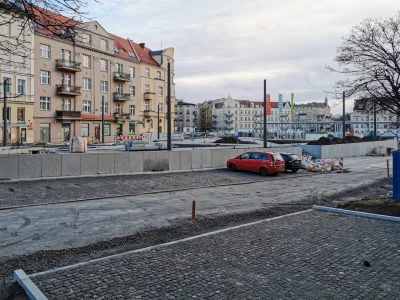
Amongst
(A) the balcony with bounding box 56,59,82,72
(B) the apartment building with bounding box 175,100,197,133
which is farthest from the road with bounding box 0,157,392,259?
(B) the apartment building with bounding box 175,100,197,133

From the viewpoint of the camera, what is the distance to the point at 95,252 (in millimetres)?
7926

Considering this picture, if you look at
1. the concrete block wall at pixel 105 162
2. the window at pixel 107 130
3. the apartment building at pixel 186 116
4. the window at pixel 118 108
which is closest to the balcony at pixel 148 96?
the window at pixel 118 108

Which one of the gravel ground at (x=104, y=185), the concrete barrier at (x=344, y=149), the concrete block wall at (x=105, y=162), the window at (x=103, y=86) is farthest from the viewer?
the window at (x=103, y=86)

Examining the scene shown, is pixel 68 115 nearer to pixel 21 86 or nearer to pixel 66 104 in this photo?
pixel 66 104

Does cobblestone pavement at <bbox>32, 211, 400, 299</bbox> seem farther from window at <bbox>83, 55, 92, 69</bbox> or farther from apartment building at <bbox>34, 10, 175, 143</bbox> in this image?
window at <bbox>83, 55, 92, 69</bbox>

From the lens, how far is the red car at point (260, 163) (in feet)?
78.8

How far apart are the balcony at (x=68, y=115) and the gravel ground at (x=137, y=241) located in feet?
148

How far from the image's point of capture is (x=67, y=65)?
53.2m

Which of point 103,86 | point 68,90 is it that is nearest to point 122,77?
point 103,86

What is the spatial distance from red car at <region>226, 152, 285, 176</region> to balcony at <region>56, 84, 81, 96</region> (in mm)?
35576

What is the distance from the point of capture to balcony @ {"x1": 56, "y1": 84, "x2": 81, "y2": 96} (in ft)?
173

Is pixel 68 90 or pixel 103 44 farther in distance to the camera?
pixel 103 44

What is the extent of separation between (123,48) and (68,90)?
17.0m

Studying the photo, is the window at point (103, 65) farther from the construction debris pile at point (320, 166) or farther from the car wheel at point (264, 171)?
the car wheel at point (264, 171)
